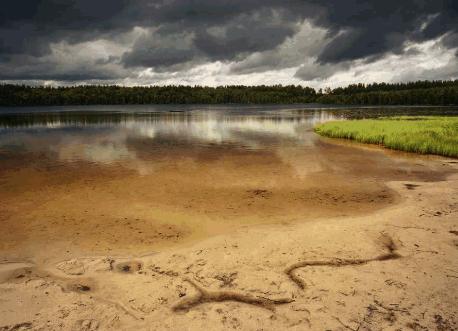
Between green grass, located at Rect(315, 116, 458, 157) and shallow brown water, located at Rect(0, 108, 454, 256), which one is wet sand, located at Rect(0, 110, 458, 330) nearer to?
shallow brown water, located at Rect(0, 108, 454, 256)

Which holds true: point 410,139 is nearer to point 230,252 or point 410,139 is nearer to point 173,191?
point 173,191

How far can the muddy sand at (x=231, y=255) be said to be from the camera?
603cm

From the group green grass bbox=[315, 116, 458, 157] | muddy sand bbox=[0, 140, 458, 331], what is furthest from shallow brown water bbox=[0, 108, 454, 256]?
green grass bbox=[315, 116, 458, 157]

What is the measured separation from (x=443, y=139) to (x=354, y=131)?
9.46m

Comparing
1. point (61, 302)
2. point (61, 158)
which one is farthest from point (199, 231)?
point (61, 158)

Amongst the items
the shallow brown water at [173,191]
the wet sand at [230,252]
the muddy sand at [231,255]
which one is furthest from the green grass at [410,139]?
the muddy sand at [231,255]

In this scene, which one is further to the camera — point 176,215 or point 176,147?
point 176,147

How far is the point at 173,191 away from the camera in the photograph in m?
15.3

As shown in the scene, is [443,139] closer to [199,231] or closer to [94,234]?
[199,231]

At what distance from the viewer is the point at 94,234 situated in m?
10.3

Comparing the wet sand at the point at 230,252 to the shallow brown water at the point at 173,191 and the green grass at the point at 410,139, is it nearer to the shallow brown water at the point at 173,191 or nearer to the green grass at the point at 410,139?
the shallow brown water at the point at 173,191

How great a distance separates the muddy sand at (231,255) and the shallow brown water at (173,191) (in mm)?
87

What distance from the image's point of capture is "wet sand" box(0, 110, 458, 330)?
19.8ft

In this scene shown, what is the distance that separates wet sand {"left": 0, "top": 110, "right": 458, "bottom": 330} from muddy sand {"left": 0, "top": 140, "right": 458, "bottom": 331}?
36mm
